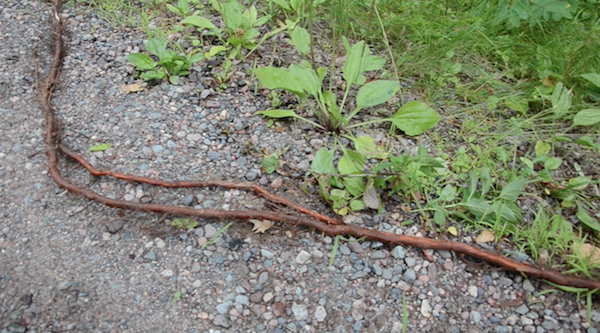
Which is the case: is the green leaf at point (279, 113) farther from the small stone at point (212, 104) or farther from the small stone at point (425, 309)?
the small stone at point (425, 309)

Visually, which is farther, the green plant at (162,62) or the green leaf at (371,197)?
the green plant at (162,62)

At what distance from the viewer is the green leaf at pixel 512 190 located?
2.02 m

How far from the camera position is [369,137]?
219 cm

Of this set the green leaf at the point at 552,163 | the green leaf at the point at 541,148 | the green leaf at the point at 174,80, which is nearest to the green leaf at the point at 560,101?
the green leaf at the point at 541,148

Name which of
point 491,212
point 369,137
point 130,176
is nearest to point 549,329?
point 491,212

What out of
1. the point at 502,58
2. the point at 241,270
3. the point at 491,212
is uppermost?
the point at 502,58

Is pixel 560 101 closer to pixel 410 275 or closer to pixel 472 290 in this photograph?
pixel 472 290

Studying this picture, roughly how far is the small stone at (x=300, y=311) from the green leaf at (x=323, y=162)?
0.58 meters

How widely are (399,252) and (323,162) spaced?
1.63 ft

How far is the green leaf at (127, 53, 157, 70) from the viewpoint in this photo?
2.45 meters

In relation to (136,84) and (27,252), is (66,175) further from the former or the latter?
(136,84)

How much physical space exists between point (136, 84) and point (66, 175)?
0.62 meters

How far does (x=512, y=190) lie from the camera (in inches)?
79.7

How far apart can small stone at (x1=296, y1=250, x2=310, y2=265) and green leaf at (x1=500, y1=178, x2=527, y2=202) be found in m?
0.87
